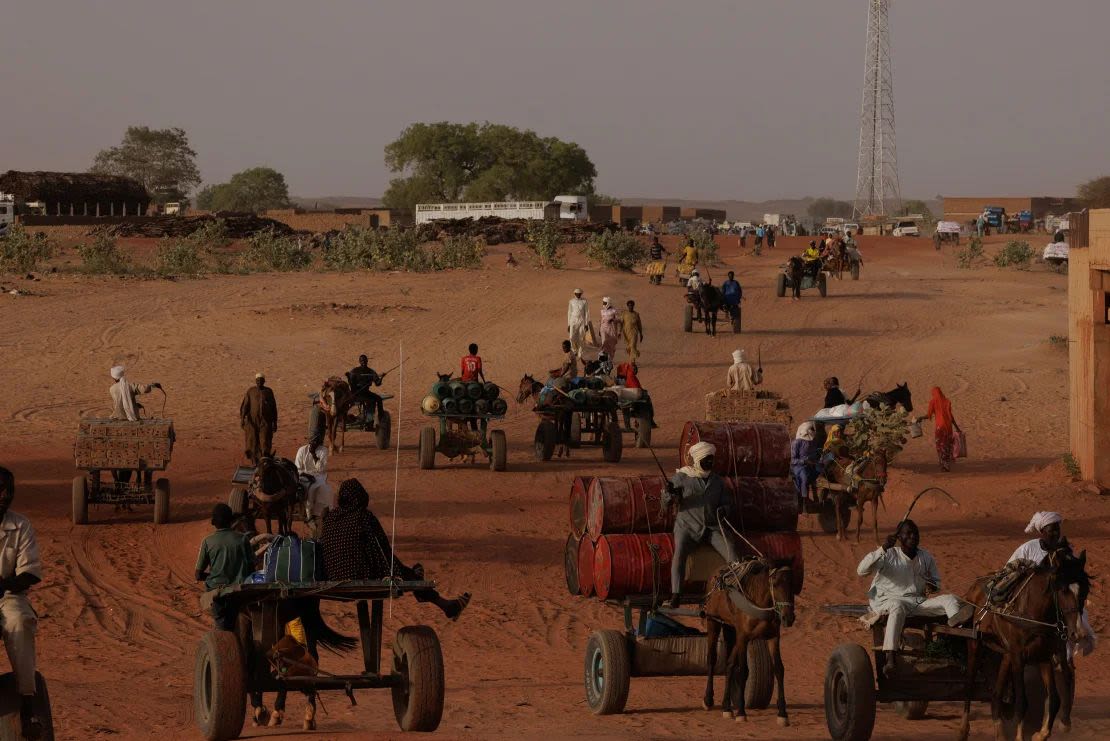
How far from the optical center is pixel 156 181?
468ft

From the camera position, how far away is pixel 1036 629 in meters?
10.6

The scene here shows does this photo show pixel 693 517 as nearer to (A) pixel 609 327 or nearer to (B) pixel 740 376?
(B) pixel 740 376

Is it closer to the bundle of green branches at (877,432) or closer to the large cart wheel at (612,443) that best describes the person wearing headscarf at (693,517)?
the bundle of green branches at (877,432)

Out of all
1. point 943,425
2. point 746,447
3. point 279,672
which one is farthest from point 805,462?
point 279,672

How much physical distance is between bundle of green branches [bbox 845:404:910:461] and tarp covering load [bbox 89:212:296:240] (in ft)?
152

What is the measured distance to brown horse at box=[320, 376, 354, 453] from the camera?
2352cm

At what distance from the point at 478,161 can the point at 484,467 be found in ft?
303

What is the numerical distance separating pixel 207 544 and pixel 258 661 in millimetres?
1061

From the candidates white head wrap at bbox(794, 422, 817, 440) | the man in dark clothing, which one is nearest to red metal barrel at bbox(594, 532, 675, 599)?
white head wrap at bbox(794, 422, 817, 440)

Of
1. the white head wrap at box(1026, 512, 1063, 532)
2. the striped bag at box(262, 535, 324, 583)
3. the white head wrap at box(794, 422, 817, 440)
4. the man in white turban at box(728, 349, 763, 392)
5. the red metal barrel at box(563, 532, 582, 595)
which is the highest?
the man in white turban at box(728, 349, 763, 392)

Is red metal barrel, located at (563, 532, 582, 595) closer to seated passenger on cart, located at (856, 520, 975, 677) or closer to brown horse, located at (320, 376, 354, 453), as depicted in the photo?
seated passenger on cart, located at (856, 520, 975, 677)

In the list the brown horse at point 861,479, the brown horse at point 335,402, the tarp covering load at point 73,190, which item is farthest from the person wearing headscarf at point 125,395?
the tarp covering load at point 73,190

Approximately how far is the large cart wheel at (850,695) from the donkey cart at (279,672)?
276 centimetres

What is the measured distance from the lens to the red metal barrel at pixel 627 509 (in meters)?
12.5
